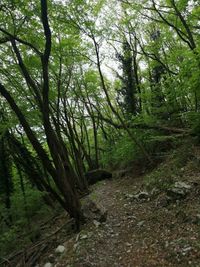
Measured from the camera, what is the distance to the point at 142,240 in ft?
20.1

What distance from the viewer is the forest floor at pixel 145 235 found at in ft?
17.3

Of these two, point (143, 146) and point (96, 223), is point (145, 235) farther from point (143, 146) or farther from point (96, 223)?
point (143, 146)

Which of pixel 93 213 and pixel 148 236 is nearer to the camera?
pixel 148 236

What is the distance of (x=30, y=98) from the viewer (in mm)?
13000

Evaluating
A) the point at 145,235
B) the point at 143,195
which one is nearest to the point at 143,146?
the point at 143,195

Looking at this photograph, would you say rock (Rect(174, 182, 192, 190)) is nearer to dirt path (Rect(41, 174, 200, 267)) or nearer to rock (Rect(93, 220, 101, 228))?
dirt path (Rect(41, 174, 200, 267))

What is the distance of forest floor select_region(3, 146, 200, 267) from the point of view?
5.27 meters

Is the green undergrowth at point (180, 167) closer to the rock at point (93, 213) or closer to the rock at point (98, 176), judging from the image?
the rock at point (93, 213)

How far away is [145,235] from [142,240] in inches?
8.1

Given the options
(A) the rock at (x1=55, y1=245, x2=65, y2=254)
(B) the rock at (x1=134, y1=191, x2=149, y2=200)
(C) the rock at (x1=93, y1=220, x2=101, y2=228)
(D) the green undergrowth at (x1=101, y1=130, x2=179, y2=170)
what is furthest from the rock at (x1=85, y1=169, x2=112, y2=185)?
(A) the rock at (x1=55, y1=245, x2=65, y2=254)

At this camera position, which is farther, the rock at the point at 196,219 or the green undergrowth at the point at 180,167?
the green undergrowth at the point at 180,167

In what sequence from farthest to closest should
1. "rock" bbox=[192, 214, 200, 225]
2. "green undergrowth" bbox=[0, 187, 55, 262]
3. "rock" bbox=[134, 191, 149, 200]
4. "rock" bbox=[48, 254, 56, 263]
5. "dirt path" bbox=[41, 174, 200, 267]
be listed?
"green undergrowth" bbox=[0, 187, 55, 262] < "rock" bbox=[134, 191, 149, 200] < "rock" bbox=[48, 254, 56, 263] < "rock" bbox=[192, 214, 200, 225] < "dirt path" bbox=[41, 174, 200, 267]

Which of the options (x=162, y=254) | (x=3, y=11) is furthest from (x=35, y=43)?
(x=162, y=254)

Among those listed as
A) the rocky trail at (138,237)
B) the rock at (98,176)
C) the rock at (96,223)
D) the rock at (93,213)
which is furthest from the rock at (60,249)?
the rock at (98,176)
